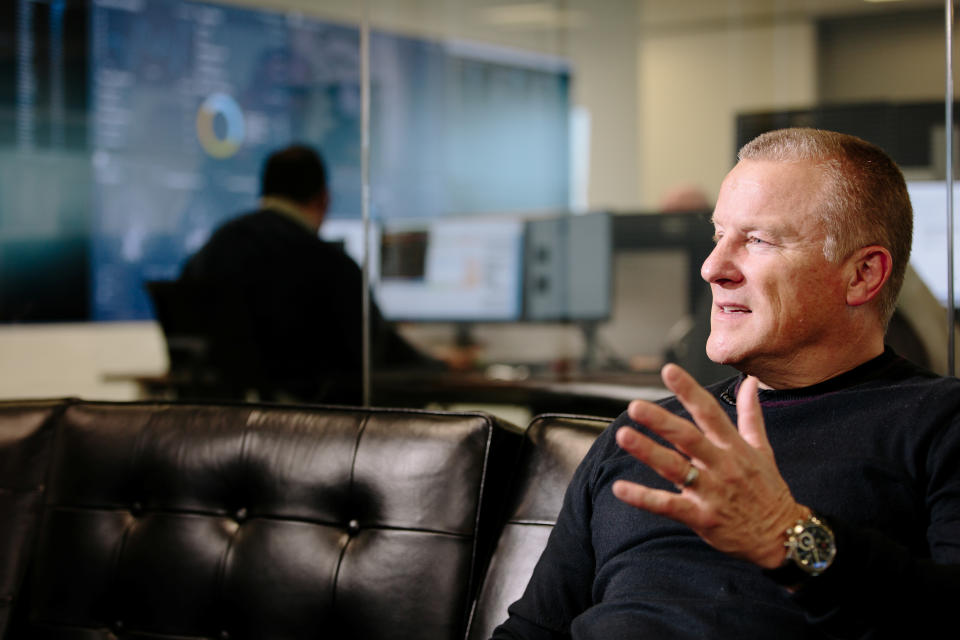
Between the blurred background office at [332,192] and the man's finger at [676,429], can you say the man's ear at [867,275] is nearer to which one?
the man's finger at [676,429]

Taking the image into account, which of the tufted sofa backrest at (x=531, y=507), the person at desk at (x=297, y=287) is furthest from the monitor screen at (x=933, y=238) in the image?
the person at desk at (x=297, y=287)

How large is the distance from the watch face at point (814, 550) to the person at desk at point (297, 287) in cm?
156

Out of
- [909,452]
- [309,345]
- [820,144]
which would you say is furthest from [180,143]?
[909,452]

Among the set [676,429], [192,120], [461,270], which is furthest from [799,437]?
[461,270]

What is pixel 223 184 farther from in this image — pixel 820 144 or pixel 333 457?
pixel 820 144

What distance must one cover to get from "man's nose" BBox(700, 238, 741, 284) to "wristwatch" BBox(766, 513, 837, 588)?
408mm

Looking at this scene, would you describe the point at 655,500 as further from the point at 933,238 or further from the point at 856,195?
the point at 933,238

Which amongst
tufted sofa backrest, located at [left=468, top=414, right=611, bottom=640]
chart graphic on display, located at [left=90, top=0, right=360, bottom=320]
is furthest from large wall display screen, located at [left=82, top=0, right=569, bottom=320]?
tufted sofa backrest, located at [left=468, top=414, right=611, bottom=640]

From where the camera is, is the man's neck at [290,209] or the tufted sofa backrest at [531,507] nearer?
the tufted sofa backrest at [531,507]

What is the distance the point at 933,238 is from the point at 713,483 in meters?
1.06

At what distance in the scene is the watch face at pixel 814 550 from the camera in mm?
905

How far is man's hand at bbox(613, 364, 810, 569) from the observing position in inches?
34.9

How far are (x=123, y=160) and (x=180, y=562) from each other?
73.9 inches

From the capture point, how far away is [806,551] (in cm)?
91
